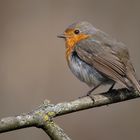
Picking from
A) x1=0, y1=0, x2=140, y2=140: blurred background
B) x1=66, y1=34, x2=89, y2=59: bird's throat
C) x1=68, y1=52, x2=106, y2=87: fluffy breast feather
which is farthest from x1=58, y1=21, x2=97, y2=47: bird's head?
x1=0, y1=0, x2=140, y2=140: blurred background

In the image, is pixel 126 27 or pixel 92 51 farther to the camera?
pixel 126 27

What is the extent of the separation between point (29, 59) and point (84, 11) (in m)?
0.92

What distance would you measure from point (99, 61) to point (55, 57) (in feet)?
9.45

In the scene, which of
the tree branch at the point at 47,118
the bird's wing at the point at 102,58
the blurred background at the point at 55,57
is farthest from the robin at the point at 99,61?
the blurred background at the point at 55,57

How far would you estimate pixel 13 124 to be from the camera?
4.15 m

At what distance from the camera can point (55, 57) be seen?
880 cm

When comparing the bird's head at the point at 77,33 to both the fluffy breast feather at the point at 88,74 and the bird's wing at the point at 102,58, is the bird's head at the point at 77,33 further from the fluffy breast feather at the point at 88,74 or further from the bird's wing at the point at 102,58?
the fluffy breast feather at the point at 88,74

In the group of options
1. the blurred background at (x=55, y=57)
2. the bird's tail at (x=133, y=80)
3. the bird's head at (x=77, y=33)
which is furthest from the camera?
the blurred background at (x=55, y=57)

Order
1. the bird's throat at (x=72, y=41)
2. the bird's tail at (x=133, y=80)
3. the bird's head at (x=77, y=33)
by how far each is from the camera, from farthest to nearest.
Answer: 1. the bird's head at (x=77, y=33)
2. the bird's throat at (x=72, y=41)
3. the bird's tail at (x=133, y=80)

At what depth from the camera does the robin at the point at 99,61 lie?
5754mm

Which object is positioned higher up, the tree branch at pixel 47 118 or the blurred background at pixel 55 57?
the blurred background at pixel 55 57

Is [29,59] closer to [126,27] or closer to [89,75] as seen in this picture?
[126,27]

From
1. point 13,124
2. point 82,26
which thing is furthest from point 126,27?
point 13,124

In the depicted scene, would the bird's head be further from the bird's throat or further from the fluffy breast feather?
the fluffy breast feather
